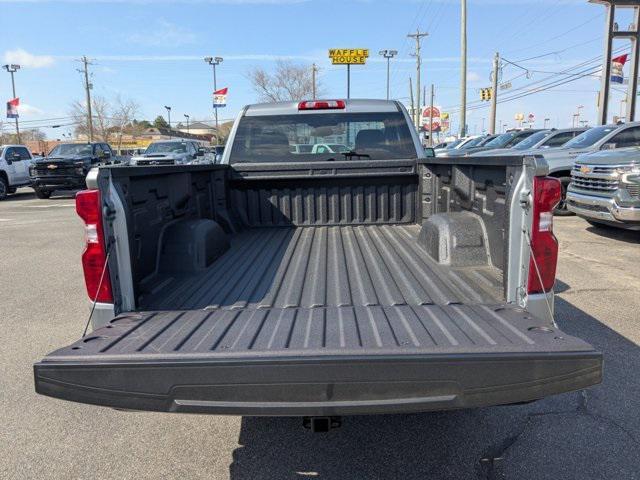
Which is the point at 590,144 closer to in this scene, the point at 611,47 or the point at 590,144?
the point at 590,144

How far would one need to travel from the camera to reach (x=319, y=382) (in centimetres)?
190

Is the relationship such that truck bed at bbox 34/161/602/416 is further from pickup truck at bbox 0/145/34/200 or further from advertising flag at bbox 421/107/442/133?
advertising flag at bbox 421/107/442/133

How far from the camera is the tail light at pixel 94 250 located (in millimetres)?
2395

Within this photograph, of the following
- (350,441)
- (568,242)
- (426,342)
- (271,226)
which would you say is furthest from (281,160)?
(568,242)

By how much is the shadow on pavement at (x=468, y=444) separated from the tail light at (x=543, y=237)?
3.29 ft

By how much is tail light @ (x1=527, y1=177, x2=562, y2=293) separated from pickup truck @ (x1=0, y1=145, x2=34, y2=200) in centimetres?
2143

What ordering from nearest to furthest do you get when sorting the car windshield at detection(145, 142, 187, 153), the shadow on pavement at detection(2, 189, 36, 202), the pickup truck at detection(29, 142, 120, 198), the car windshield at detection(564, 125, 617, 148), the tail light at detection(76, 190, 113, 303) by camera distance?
1. the tail light at detection(76, 190, 113, 303)
2. the car windshield at detection(564, 125, 617, 148)
3. the pickup truck at detection(29, 142, 120, 198)
4. the shadow on pavement at detection(2, 189, 36, 202)
5. the car windshield at detection(145, 142, 187, 153)

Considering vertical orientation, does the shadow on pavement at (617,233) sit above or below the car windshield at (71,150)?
below

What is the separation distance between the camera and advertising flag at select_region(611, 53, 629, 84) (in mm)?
23995

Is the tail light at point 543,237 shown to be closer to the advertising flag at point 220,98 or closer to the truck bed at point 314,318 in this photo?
the truck bed at point 314,318

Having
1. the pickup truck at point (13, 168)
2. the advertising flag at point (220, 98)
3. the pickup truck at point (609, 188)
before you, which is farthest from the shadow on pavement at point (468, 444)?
the advertising flag at point (220, 98)

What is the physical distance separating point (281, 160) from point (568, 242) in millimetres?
6036

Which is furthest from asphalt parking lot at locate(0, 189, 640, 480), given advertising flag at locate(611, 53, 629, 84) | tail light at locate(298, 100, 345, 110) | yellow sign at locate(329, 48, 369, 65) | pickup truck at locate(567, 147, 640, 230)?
yellow sign at locate(329, 48, 369, 65)

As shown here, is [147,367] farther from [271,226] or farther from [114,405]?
[271,226]
